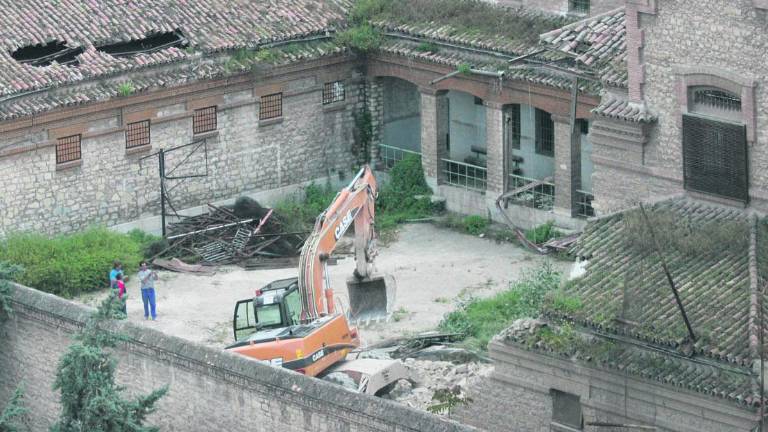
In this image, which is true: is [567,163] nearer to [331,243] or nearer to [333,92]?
[333,92]

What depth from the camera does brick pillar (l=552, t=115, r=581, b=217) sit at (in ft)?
151

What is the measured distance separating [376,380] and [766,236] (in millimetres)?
7085

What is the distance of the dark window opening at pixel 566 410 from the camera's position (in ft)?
109

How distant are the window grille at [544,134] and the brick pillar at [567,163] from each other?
1.62 m

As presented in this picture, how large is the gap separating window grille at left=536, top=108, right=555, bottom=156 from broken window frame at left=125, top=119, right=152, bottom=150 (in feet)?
29.7

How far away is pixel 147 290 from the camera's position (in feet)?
136

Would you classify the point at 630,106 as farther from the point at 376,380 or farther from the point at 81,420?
the point at 81,420

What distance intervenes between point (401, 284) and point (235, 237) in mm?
4341

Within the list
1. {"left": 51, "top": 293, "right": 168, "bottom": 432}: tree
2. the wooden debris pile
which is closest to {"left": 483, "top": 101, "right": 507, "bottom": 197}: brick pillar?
the wooden debris pile

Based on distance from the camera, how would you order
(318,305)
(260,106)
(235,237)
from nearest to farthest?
(318,305), (235,237), (260,106)

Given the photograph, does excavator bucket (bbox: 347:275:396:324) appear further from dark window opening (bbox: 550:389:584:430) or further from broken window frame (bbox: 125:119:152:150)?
broken window frame (bbox: 125:119:152:150)

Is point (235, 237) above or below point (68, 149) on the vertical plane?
below

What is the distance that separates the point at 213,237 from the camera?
152 ft

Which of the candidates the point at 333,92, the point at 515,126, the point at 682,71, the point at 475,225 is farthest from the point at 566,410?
the point at 333,92
